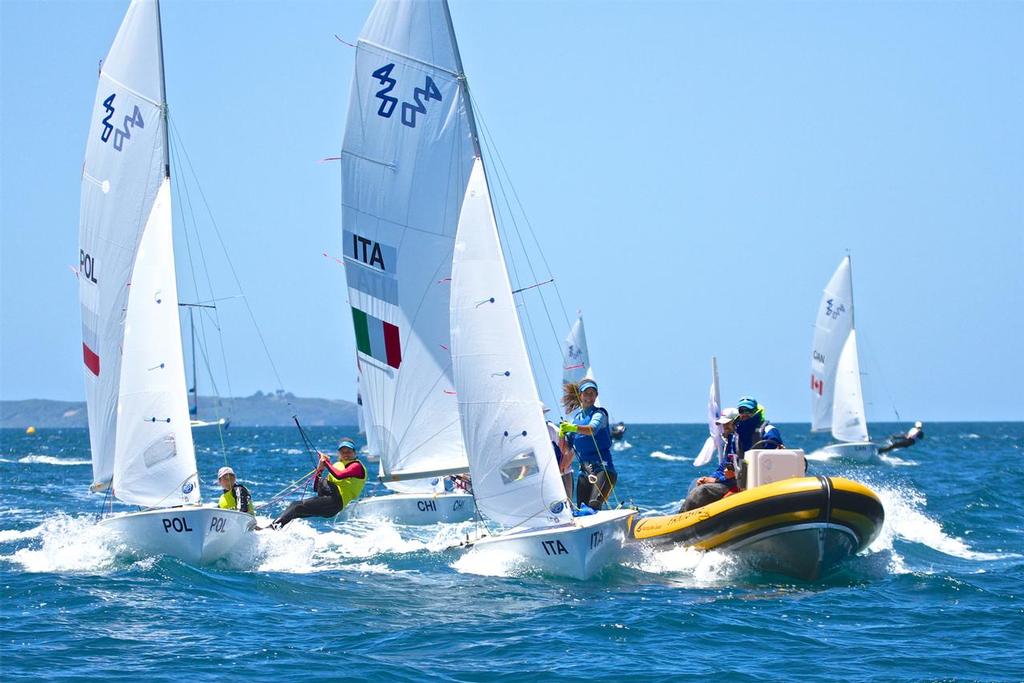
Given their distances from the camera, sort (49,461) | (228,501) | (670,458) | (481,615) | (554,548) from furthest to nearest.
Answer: (670,458), (49,461), (228,501), (554,548), (481,615)

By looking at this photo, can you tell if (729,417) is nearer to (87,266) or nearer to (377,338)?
(377,338)

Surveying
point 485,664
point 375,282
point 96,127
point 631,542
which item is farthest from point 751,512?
point 96,127

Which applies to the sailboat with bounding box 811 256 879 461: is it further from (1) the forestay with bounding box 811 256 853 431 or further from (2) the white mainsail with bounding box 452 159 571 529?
(2) the white mainsail with bounding box 452 159 571 529

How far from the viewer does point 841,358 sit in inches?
1913

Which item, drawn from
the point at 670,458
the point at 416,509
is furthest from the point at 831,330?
the point at 416,509

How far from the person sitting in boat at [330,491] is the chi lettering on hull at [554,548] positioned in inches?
126

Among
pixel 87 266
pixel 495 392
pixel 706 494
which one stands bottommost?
pixel 706 494

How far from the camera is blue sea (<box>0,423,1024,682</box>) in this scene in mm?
10367

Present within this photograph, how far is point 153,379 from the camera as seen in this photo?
16.1 m

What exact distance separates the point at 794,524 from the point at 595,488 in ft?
8.39

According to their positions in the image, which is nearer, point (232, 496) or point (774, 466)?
point (774, 466)

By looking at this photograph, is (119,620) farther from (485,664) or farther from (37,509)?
(37,509)

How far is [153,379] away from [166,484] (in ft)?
4.24

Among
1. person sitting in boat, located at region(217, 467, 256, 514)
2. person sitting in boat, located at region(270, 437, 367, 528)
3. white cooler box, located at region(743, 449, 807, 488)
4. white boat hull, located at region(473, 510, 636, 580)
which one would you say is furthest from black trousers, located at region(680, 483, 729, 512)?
person sitting in boat, located at region(217, 467, 256, 514)
